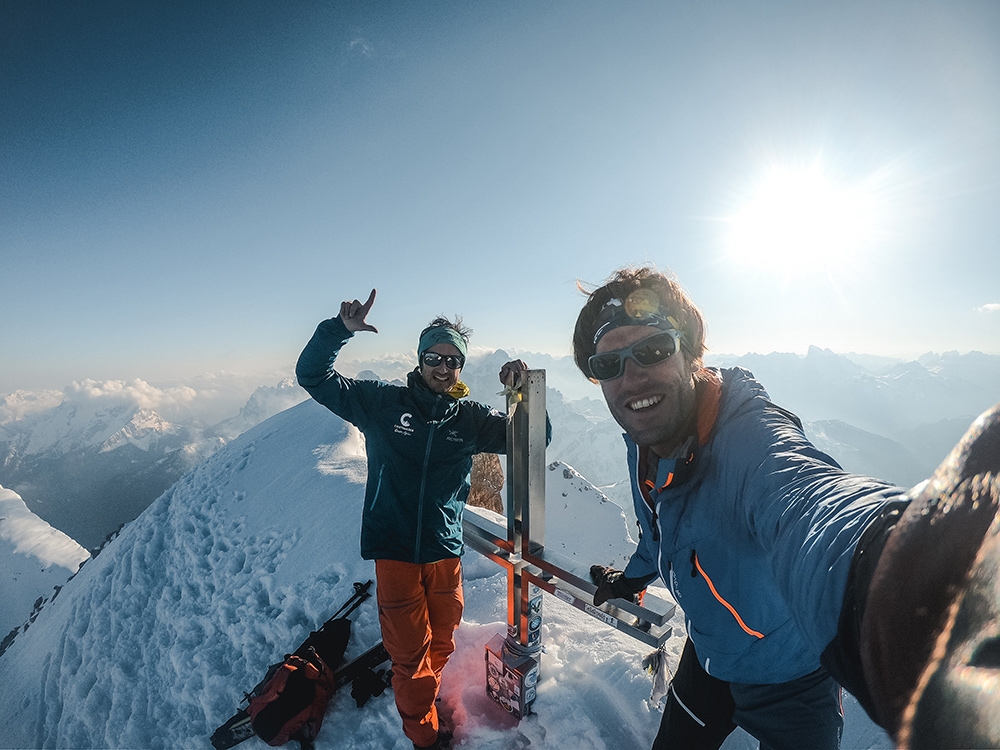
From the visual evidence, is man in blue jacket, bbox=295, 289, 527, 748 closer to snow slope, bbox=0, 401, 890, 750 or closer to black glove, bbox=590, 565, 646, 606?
snow slope, bbox=0, 401, 890, 750

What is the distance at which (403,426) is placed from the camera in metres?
3.40

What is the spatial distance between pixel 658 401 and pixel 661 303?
65 centimetres

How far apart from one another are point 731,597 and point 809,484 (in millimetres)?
960

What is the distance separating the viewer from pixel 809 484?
1359mm

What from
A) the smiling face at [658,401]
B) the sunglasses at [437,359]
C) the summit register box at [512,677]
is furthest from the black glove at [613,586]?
the sunglasses at [437,359]

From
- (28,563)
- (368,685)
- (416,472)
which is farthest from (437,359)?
(28,563)

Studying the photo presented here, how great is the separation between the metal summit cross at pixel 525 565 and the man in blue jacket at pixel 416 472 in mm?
488

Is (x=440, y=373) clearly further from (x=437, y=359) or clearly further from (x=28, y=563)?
(x=28, y=563)

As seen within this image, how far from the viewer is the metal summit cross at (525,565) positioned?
2.93m

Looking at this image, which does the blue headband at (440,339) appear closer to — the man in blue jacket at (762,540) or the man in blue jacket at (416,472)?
the man in blue jacket at (416,472)

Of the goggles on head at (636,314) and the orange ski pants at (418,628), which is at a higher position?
the goggles on head at (636,314)

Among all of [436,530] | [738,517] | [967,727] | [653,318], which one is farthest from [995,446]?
[436,530]

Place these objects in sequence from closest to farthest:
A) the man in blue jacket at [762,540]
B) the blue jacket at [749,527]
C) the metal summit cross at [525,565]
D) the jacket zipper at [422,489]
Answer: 1. the man in blue jacket at [762,540]
2. the blue jacket at [749,527]
3. the metal summit cross at [525,565]
4. the jacket zipper at [422,489]

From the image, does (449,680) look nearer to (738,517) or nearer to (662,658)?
(662,658)
